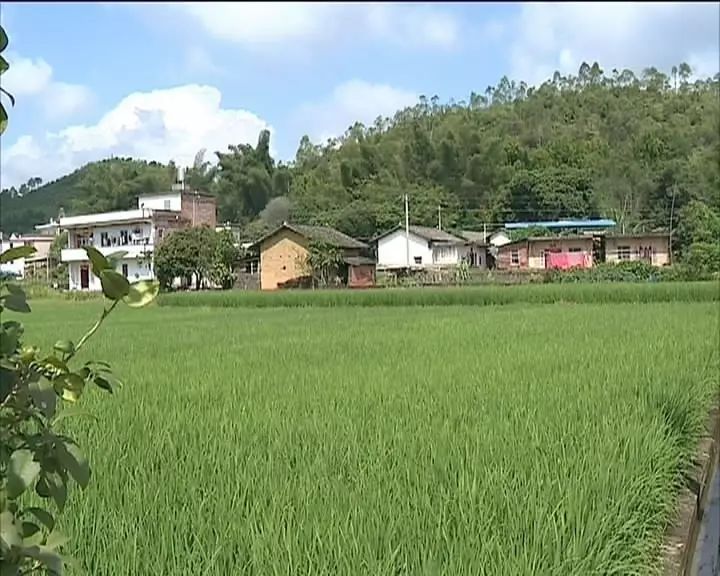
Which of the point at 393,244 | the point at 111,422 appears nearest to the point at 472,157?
the point at 393,244

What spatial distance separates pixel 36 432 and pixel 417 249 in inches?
1685

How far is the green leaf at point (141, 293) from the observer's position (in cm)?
119

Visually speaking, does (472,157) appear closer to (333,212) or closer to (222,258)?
(333,212)

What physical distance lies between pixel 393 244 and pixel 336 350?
1331 inches

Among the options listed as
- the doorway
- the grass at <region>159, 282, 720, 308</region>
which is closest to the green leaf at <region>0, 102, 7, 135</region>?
the grass at <region>159, 282, 720, 308</region>

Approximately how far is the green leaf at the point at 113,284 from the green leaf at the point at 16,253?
15 cm

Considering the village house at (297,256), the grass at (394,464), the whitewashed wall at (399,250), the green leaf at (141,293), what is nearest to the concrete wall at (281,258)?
the village house at (297,256)

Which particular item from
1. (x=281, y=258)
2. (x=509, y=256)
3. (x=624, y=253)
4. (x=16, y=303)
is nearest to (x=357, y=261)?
(x=281, y=258)

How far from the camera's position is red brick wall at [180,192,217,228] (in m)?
45.5

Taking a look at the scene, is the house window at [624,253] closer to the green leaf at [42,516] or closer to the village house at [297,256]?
the village house at [297,256]

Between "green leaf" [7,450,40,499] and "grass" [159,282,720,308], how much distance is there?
2328cm

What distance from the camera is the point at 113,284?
3.87 ft

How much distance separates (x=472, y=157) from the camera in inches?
2235

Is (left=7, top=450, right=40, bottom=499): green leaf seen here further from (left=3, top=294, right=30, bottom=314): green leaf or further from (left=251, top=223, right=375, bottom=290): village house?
(left=251, top=223, right=375, bottom=290): village house
